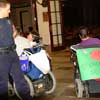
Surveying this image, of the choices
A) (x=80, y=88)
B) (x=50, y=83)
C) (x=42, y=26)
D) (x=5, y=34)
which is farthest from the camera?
(x=42, y=26)

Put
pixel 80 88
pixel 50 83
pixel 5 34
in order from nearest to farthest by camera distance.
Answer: pixel 5 34, pixel 80 88, pixel 50 83

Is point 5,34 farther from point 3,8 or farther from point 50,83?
point 50,83

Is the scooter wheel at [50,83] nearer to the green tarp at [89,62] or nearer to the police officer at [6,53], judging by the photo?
the green tarp at [89,62]

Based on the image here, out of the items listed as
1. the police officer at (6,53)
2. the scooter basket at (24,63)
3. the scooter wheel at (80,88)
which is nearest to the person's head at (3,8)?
the police officer at (6,53)

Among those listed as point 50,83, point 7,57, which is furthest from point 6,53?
point 50,83

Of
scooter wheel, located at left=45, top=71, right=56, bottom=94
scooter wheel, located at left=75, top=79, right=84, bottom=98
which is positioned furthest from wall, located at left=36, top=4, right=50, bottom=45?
scooter wheel, located at left=75, top=79, right=84, bottom=98

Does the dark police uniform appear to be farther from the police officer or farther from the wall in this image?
the wall

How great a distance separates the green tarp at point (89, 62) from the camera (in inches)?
153

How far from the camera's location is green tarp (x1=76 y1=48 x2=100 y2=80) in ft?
12.8

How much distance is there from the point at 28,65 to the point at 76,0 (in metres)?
8.17

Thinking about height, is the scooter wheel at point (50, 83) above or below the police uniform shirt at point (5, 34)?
below

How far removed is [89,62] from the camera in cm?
394

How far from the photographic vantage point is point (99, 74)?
397 centimetres

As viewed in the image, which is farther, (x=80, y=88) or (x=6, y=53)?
(x=80, y=88)
